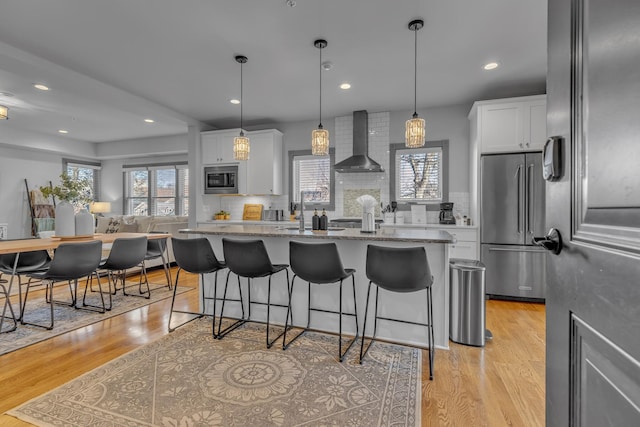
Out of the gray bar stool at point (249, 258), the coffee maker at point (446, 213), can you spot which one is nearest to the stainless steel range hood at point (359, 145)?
the coffee maker at point (446, 213)

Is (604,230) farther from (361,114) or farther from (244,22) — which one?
(361,114)

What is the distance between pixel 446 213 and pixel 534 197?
3.55 ft

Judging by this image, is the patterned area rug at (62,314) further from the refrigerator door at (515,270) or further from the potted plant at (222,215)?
the refrigerator door at (515,270)

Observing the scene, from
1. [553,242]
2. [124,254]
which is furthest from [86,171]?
[553,242]

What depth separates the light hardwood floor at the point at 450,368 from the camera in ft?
5.78

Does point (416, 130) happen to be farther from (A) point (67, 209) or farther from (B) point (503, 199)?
(A) point (67, 209)

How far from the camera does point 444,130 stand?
4.78 meters

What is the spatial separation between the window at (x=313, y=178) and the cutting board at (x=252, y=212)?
→ 667mm

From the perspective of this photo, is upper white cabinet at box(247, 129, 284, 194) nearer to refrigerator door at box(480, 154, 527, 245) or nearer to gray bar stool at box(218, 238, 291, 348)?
gray bar stool at box(218, 238, 291, 348)

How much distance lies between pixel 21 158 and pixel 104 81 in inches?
194

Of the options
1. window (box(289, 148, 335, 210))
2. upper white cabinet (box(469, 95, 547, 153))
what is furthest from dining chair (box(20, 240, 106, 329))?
upper white cabinet (box(469, 95, 547, 153))

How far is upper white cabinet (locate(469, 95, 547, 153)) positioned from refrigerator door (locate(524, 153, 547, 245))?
17 cm

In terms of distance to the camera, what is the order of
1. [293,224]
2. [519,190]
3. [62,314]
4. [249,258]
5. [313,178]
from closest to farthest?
1. [249,258]
2. [62,314]
3. [519,190]
4. [293,224]
5. [313,178]

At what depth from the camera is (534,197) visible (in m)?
3.78
